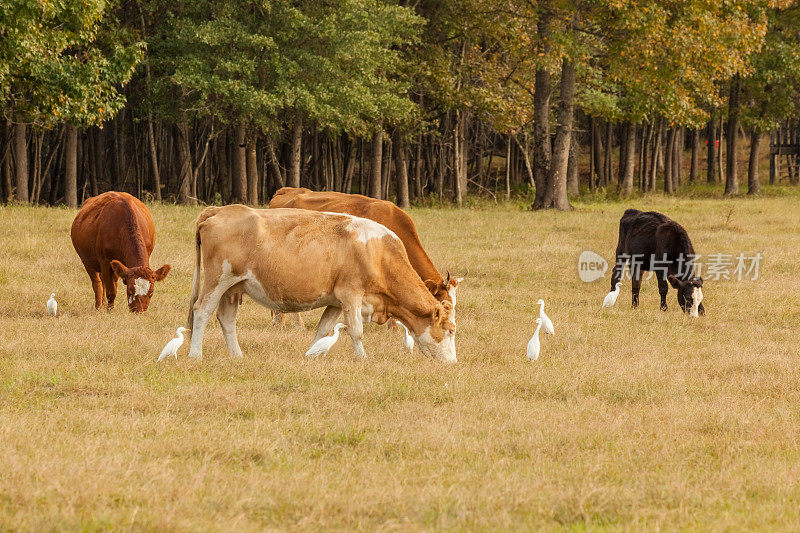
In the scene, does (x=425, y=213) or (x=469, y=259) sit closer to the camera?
(x=469, y=259)

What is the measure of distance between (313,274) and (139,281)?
12.3ft

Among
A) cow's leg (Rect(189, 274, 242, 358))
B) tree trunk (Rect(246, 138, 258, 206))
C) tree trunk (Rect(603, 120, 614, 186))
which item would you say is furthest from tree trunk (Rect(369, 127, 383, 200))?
cow's leg (Rect(189, 274, 242, 358))

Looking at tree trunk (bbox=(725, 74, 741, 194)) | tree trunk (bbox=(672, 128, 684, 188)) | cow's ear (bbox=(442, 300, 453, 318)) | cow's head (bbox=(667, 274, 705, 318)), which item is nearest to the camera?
cow's ear (bbox=(442, 300, 453, 318))

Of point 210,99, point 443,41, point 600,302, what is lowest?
point 600,302

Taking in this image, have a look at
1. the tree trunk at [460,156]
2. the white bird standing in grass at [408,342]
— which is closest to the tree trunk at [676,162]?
the tree trunk at [460,156]

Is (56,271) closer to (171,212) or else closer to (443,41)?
(171,212)

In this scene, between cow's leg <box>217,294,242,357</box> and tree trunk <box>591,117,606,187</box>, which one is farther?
tree trunk <box>591,117,606,187</box>

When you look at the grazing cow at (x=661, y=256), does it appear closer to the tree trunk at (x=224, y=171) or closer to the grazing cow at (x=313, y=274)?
the grazing cow at (x=313, y=274)

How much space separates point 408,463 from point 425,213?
24299mm

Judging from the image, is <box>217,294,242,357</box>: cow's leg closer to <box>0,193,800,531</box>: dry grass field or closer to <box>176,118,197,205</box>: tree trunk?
<box>0,193,800,531</box>: dry grass field

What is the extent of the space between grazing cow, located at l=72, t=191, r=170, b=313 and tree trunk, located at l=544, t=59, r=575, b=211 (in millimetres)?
19456

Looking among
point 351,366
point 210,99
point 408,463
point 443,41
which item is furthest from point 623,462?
point 443,41

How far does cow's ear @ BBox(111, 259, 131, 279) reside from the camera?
12953 millimetres

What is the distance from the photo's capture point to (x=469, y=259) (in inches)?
797
